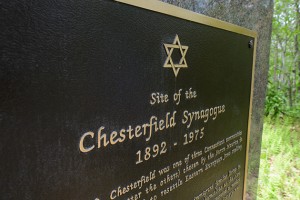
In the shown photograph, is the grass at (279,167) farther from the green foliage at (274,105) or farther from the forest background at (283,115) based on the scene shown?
the green foliage at (274,105)

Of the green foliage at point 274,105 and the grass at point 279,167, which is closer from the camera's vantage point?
Answer: the grass at point 279,167

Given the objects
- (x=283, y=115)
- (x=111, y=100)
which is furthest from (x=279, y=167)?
(x=283, y=115)

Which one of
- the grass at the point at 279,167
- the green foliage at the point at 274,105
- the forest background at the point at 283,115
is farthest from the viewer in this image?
the green foliage at the point at 274,105

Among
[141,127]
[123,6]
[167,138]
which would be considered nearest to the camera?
[123,6]

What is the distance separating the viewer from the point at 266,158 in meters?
3.52

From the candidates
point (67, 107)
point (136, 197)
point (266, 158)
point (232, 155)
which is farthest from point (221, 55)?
point (266, 158)

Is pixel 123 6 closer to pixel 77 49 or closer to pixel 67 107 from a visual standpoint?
pixel 77 49

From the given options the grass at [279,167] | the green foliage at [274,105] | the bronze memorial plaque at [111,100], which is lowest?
the grass at [279,167]

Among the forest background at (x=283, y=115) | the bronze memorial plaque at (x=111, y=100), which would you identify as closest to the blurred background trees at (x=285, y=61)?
the forest background at (x=283, y=115)

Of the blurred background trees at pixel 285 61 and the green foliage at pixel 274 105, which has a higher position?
the blurred background trees at pixel 285 61

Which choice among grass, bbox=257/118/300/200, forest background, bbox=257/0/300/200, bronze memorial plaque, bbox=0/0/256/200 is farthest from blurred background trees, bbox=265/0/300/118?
bronze memorial plaque, bbox=0/0/256/200

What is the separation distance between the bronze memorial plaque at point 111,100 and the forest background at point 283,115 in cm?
189

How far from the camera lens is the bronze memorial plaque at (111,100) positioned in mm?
679

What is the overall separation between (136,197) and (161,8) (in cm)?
70
